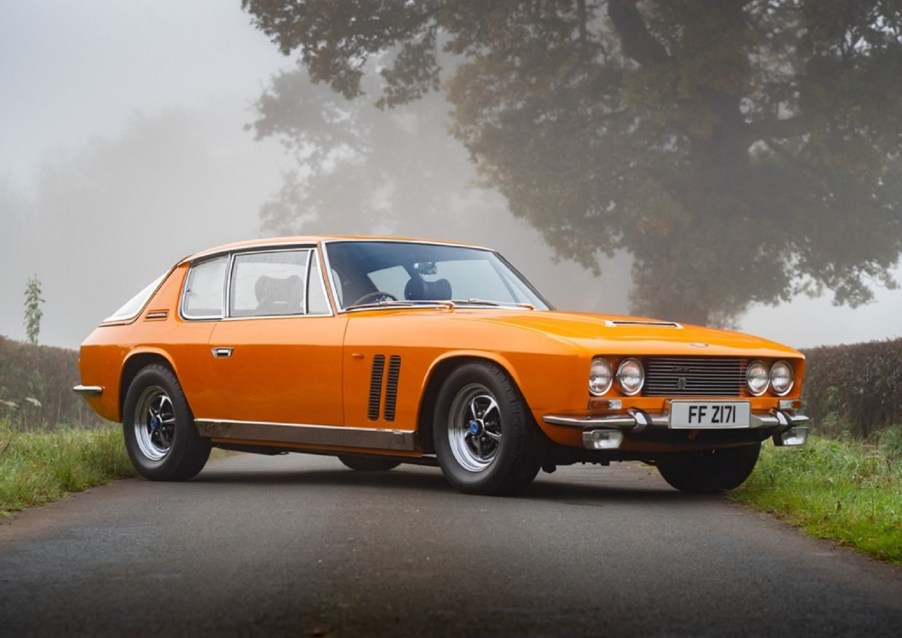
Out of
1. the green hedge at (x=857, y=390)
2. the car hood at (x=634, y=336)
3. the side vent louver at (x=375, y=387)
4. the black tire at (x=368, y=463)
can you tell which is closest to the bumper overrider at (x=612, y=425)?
the car hood at (x=634, y=336)

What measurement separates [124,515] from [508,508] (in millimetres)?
2109

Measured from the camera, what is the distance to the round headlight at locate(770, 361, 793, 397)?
8.52 meters

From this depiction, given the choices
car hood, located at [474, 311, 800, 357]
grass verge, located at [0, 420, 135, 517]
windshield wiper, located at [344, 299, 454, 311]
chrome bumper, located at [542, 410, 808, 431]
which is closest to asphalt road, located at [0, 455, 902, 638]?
grass verge, located at [0, 420, 135, 517]

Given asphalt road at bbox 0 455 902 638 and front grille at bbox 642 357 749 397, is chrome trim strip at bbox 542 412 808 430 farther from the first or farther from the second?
asphalt road at bbox 0 455 902 638

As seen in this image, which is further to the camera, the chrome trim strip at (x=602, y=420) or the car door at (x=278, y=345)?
the car door at (x=278, y=345)

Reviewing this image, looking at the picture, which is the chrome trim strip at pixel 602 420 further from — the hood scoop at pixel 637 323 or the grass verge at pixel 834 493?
the grass verge at pixel 834 493

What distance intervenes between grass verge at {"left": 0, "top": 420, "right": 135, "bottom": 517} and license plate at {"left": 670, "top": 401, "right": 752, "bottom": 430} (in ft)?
12.4

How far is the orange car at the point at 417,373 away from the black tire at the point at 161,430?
1 centimetres

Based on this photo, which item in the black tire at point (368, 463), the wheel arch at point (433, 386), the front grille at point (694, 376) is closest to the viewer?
the front grille at point (694, 376)

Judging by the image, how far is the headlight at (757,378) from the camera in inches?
329

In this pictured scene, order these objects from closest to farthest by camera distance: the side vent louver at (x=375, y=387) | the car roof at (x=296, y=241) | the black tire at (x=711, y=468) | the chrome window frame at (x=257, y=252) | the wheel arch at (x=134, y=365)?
the side vent louver at (x=375, y=387), the black tire at (x=711, y=468), the chrome window frame at (x=257, y=252), the car roof at (x=296, y=241), the wheel arch at (x=134, y=365)

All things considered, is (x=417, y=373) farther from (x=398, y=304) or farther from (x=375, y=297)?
(x=375, y=297)

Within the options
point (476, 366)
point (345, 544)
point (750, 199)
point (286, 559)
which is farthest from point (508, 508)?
point (750, 199)

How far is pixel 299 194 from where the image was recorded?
7281 centimetres
